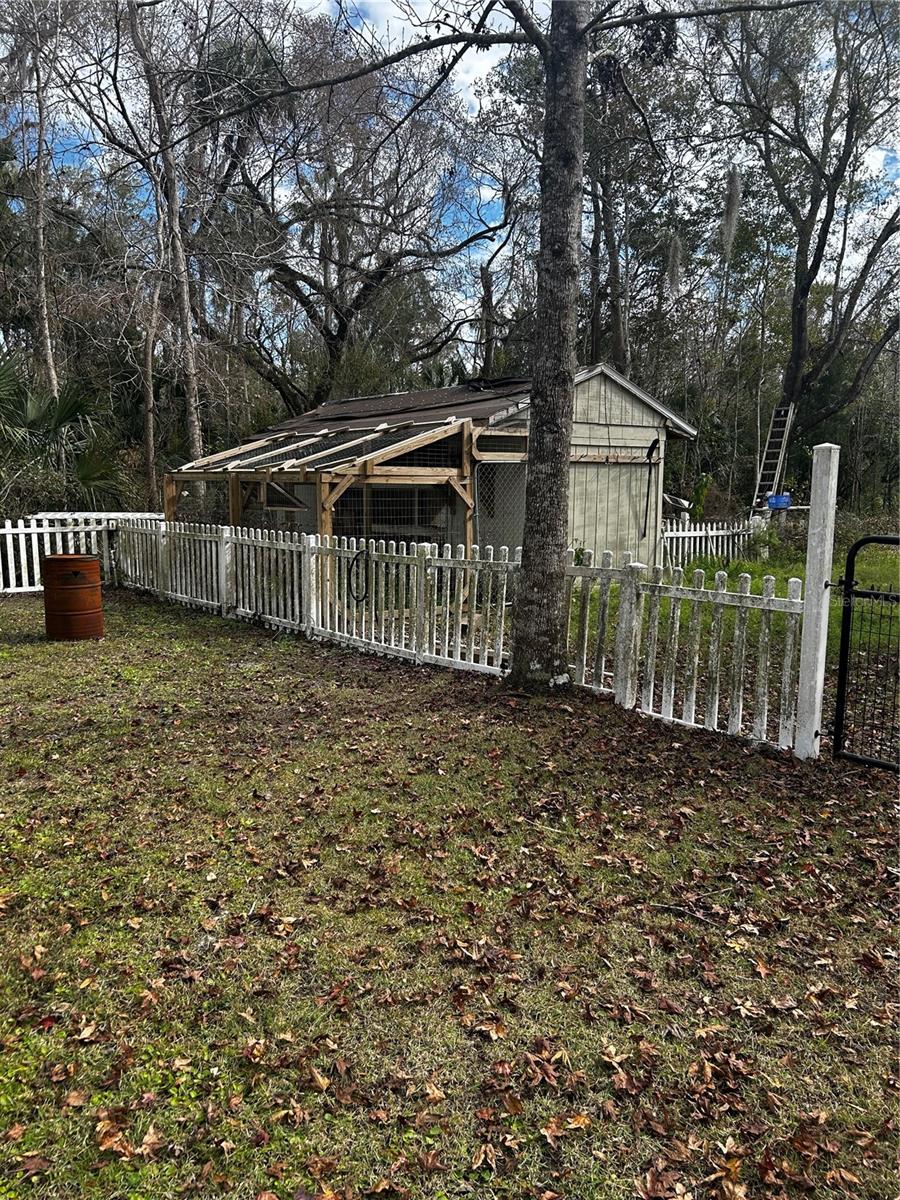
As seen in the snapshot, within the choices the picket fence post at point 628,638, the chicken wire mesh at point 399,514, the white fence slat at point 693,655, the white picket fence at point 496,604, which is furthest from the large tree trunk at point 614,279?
the white fence slat at point 693,655

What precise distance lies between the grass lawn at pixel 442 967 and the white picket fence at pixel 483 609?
520 millimetres

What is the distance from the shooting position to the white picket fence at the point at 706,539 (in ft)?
49.2

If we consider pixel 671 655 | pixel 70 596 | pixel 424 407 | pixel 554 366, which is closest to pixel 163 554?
pixel 70 596

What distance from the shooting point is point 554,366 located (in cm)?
614

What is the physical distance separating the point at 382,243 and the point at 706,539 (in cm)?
1171

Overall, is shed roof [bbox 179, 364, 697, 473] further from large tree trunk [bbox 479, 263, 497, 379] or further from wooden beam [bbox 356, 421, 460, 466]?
large tree trunk [bbox 479, 263, 497, 379]

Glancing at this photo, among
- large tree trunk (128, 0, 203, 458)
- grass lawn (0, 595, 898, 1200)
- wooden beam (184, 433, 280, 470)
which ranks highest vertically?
large tree trunk (128, 0, 203, 458)

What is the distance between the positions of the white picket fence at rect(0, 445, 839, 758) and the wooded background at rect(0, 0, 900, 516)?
8.11 ft

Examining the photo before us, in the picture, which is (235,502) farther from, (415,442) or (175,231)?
(175,231)

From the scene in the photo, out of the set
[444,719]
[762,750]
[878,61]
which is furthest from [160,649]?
[878,61]

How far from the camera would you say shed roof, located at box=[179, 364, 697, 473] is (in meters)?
9.97

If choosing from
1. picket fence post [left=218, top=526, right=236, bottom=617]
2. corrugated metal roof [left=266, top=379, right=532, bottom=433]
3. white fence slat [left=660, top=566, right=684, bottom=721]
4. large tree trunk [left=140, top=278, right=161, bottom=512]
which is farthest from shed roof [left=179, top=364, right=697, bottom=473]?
white fence slat [left=660, top=566, right=684, bottom=721]

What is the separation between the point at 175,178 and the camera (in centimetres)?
1343

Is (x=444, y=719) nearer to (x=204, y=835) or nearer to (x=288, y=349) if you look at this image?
(x=204, y=835)
